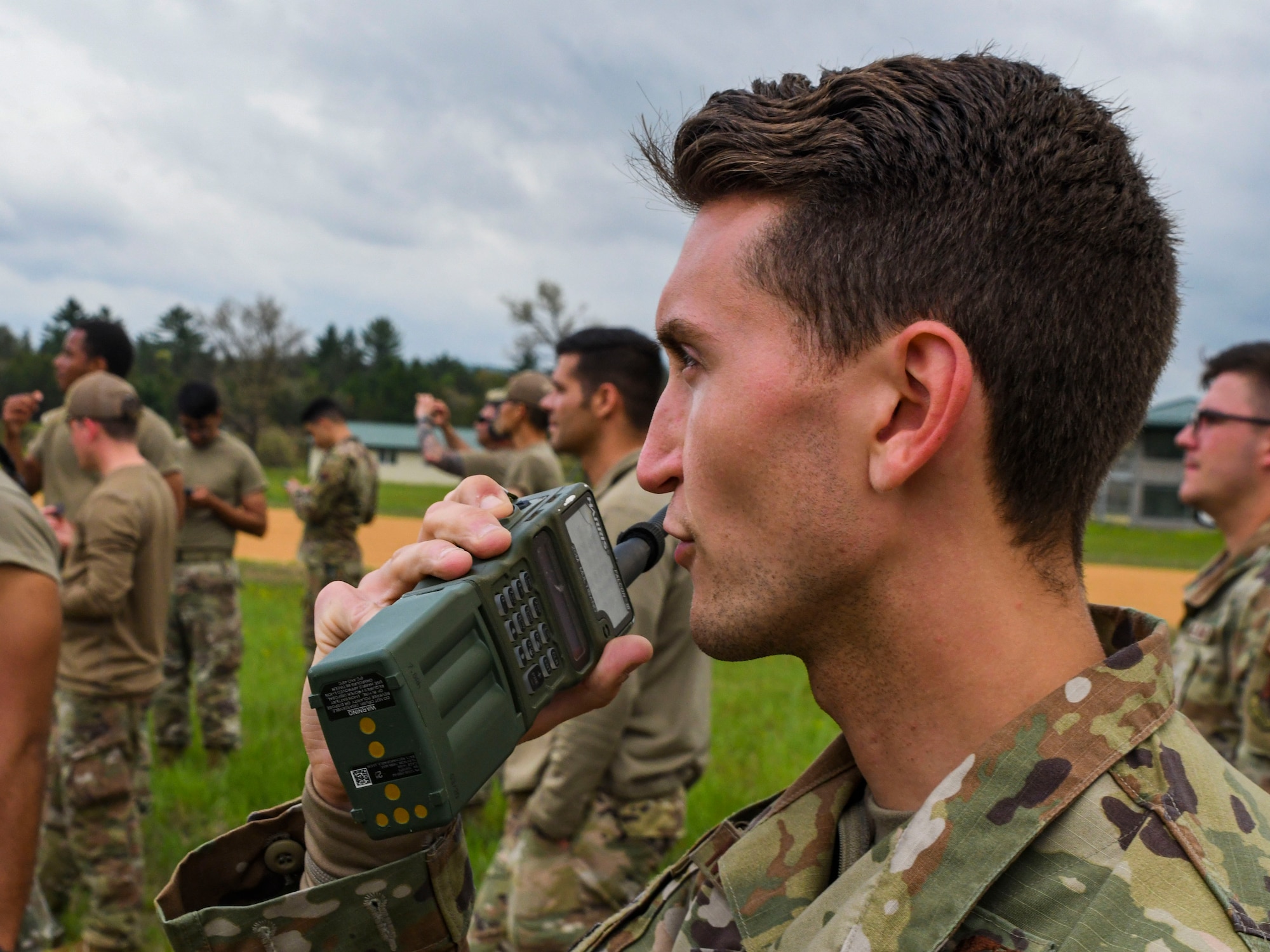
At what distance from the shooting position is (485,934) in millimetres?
3740

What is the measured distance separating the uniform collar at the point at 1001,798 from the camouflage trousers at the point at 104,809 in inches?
158

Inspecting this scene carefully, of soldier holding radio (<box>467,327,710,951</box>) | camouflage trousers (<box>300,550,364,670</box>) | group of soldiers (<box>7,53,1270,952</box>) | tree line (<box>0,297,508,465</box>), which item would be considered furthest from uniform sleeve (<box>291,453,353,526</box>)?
tree line (<box>0,297,508,465</box>)

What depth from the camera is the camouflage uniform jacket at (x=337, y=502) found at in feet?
26.2

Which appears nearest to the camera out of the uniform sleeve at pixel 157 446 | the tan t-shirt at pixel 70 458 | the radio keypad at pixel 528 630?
the radio keypad at pixel 528 630

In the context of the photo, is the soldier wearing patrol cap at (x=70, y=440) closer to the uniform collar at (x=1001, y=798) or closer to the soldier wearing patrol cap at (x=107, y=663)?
the soldier wearing patrol cap at (x=107, y=663)

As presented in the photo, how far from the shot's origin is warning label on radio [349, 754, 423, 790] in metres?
1.25

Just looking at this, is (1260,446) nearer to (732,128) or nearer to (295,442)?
(732,128)

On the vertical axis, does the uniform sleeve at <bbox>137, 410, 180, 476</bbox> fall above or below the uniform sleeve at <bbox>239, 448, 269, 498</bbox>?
above

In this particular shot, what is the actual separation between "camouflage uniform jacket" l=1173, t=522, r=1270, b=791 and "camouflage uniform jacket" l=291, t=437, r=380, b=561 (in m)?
5.79

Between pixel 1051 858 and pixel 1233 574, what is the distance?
11.6 ft

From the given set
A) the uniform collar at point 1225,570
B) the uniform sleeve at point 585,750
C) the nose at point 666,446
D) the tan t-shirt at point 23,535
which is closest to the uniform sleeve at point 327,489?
the uniform sleeve at point 585,750

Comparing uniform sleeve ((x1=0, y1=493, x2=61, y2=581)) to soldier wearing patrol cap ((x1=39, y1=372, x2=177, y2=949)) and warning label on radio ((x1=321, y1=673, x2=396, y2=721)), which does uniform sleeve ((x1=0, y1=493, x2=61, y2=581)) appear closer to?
warning label on radio ((x1=321, y1=673, x2=396, y2=721))

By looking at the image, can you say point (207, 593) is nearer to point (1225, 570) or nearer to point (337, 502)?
point (337, 502)

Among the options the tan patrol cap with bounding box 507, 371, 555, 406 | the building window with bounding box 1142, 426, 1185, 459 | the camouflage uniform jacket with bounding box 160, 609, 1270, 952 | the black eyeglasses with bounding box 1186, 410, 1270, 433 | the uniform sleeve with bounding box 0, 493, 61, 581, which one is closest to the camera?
the camouflage uniform jacket with bounding box 160, 609, 1270, 952
